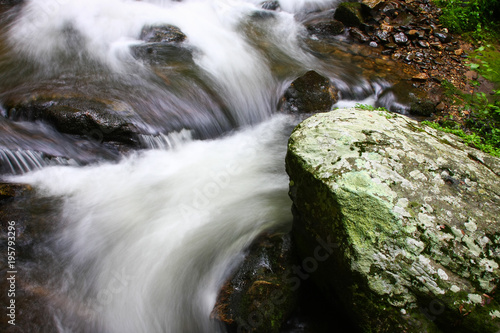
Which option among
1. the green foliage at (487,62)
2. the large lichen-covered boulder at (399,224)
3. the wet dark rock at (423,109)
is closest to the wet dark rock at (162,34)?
the large lichen-covered boulder at (399,224)

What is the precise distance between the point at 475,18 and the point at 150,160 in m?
9.30

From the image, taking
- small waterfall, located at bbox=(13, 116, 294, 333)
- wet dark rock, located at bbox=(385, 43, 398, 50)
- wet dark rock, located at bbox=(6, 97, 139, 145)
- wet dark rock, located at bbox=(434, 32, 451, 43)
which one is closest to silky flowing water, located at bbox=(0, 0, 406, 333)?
small waterfall, located at bbox=(13, 116, 294, 333)

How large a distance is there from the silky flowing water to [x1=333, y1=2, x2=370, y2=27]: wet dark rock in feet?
6.20

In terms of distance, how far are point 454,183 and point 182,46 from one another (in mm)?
5836

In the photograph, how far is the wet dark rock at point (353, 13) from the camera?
853cm

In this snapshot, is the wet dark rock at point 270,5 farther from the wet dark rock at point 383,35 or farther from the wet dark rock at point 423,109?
the wet dark rock at point 423,109

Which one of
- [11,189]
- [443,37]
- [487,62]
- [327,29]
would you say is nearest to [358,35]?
[327,29]

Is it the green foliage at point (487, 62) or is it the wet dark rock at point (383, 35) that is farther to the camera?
the wet dark rock at point (383, 35)

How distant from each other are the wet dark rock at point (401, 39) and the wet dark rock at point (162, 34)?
5442 millimetres

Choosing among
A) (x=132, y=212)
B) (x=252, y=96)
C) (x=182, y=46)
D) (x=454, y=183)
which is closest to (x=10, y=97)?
(x=132, y=212)

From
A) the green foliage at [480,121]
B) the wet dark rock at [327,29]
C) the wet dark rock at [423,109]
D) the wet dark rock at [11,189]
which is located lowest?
the green foliage at [480,121]

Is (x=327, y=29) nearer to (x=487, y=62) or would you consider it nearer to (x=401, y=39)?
(x=401, y=39)

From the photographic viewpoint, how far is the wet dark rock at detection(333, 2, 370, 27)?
8.53 meters

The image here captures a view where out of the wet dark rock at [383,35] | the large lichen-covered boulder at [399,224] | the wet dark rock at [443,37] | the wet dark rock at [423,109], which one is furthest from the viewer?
the wet dark rock at [383,35]
